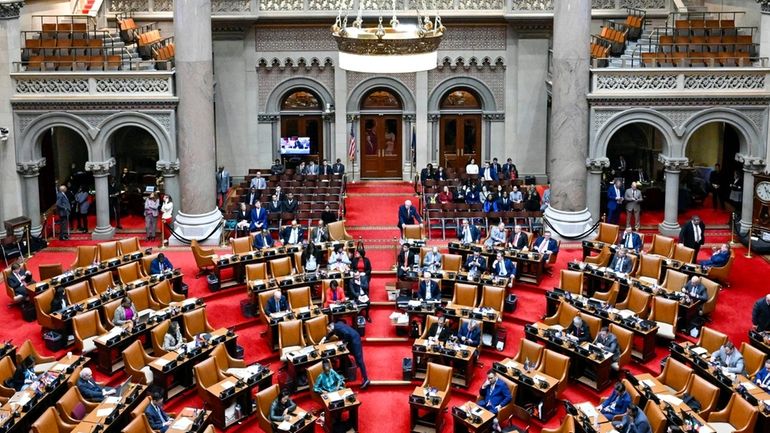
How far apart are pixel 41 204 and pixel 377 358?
46.5ft

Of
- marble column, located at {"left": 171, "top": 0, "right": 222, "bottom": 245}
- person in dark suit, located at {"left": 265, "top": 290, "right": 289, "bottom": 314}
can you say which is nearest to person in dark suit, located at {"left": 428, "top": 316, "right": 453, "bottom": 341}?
person in dark suit, located at {"left": 265, "top": 290, "right": 289, "bottom": 314}

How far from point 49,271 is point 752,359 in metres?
15.0

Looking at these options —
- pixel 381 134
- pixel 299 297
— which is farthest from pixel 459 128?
pixel 299 297

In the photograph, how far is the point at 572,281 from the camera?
21.2m

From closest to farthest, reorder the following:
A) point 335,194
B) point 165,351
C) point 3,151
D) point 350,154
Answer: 1. point 165,351
2. point 3,151
3. point 335,194
4. point 350,154

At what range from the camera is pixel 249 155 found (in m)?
32.5

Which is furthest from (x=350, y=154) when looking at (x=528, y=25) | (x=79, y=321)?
(x=79, y=321)

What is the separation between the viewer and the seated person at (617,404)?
15891 mm

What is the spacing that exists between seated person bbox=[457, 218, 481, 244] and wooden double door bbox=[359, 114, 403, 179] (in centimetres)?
894

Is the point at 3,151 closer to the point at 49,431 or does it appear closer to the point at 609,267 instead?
the point at 49,431

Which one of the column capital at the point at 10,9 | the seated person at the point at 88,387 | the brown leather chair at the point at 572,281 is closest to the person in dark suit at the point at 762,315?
the brown leather chair at the point at 572,281

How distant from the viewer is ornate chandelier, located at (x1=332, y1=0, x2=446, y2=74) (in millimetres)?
12945

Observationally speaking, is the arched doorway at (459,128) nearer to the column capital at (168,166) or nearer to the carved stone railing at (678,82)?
the carved stone railing at (678,82)

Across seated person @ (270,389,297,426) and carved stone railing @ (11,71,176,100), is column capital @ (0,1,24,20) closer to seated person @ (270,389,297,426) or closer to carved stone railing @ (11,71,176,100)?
carved stone railing @ (11,71,176,100)
